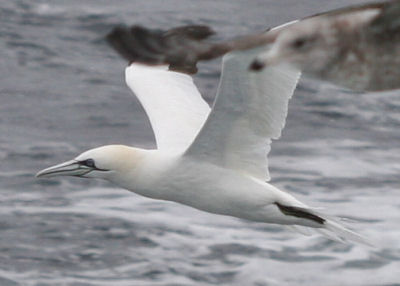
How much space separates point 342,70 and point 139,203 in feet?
39.6

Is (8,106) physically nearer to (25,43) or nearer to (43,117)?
(43,117)

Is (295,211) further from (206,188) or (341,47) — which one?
(341,47)

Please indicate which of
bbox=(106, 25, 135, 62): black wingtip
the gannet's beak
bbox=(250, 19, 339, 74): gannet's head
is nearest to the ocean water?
the gannet's beak

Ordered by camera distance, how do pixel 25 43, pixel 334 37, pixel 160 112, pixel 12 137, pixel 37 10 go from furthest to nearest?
pixel 37 10
pixel 25 43
pixel 12 137
pixel 160 112
pixel 334 37

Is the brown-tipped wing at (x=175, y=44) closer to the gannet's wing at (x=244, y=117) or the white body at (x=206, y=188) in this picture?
the gannet's wing at (x=244, y=117)

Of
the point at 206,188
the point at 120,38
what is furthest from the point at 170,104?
the point at 120,38

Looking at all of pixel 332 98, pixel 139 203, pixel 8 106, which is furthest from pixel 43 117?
pixel 332 98

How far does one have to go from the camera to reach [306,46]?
587 cm

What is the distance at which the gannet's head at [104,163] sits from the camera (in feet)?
37.0

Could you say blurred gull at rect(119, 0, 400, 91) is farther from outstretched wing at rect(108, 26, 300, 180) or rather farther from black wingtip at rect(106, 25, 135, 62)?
outstretched wing at rect(108, 26, 300, 180)

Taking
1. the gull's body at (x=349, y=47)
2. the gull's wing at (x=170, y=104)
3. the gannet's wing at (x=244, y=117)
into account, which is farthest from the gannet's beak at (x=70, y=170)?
the gull's body at (x=349, y=47)

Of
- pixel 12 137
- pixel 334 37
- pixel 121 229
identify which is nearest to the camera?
pixel 334 37

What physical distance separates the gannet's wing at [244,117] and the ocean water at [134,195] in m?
4.74

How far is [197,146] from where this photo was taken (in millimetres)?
10789
